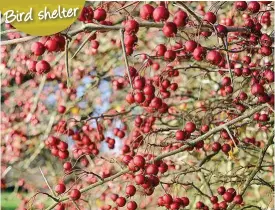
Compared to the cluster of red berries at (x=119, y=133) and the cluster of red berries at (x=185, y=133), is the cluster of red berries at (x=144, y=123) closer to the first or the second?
the cluster of red berries at (x=119, y=133)

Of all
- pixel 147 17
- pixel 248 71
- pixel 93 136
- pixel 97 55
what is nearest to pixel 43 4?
pixel 147 17

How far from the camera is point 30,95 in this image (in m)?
5.27

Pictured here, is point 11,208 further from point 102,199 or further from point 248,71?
point 248,71

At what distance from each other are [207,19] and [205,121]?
1.05m

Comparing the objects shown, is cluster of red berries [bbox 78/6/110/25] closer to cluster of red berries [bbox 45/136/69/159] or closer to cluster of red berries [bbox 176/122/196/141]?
cluster of red berries [bbox 176/122/196/141]

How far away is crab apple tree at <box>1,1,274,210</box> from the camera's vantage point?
71.4 inches

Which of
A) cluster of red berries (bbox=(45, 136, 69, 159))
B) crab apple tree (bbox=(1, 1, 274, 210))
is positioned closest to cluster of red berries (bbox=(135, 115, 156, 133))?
crab apple tree (bbox=(1, 1, 274, 210))

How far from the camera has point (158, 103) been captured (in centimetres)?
221

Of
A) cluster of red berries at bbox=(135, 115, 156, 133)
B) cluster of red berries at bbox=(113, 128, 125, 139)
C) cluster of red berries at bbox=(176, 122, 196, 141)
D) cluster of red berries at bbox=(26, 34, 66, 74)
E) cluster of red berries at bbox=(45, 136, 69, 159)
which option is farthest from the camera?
cluster of red berries at bbox=(113, 128, 125, 139)

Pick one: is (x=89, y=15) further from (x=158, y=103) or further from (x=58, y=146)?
(x=58, y=146)

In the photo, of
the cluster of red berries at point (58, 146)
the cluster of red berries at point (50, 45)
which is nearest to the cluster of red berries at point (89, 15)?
the cluster of red berries at point (50, 45)

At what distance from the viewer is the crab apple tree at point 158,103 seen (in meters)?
1.81

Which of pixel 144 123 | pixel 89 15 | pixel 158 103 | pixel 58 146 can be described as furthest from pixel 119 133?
pixel 89 15

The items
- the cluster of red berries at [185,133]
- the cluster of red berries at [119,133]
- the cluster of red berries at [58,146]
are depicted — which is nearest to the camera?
the cluster of red berries at [185,133]
